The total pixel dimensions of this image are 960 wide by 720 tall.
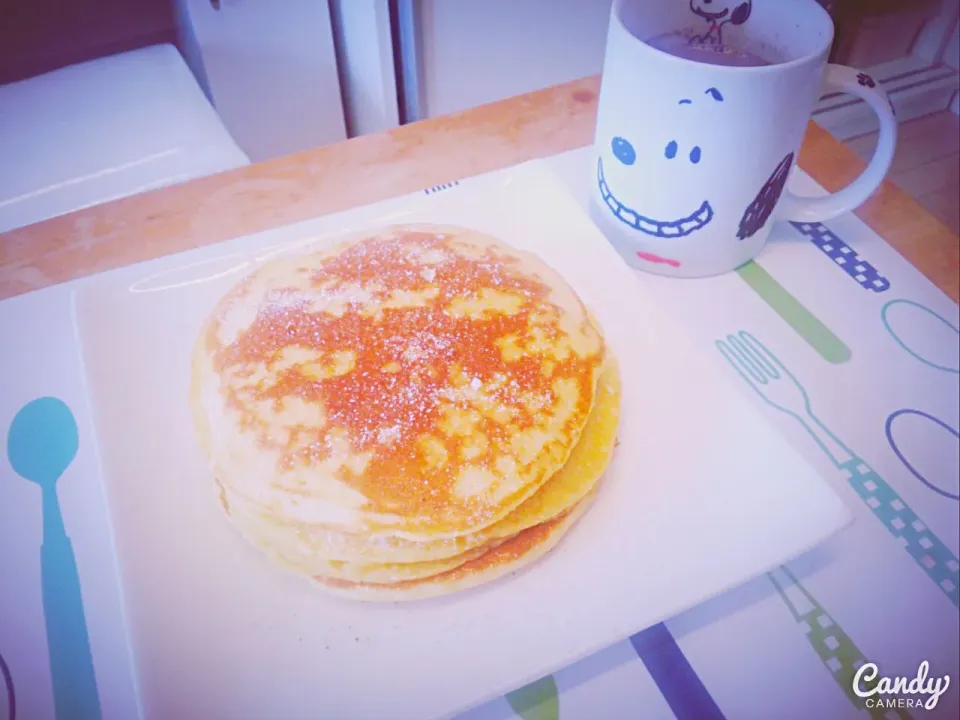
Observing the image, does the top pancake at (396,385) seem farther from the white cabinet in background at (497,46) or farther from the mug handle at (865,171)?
the white cabinet in background at (497,46)

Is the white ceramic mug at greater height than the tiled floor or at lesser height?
greater

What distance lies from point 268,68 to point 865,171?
1.14 m

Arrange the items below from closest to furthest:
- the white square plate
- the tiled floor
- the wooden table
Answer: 1. the white square plate
2. the wooden table
3. the tiled floor

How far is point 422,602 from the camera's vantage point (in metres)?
0.54

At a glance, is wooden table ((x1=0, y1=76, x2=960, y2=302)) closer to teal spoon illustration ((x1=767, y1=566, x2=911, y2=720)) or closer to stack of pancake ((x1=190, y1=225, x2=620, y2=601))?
stack of pancake ((x1=190, y1=225, x2=620, y2=601))

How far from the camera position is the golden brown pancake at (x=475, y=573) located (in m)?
0.53

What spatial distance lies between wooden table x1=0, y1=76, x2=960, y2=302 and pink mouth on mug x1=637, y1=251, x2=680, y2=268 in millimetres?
276

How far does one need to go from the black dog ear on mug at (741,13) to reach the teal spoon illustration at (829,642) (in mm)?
569

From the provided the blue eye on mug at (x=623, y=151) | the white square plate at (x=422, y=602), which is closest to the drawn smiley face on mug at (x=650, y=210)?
the blue eye on mug at (x=623, y=151)

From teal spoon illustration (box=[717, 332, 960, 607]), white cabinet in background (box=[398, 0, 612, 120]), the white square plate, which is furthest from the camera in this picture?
white cabinet in background (box=[398, 0, 612, 120])

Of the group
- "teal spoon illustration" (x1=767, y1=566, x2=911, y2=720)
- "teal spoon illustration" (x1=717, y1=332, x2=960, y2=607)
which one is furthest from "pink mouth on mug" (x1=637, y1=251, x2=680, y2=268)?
"teal spoon illustration" (x1=767, y1=566, x2=911, y2=720)

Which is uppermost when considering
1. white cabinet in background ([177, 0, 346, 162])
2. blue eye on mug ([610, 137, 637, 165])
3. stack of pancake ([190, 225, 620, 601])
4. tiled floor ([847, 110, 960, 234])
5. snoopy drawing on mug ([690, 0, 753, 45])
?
snoopy drawing on mug ([690, 0, 753, 45])

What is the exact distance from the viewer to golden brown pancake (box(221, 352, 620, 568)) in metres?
0.53

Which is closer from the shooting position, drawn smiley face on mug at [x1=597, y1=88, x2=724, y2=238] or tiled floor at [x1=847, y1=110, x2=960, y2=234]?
drawn smiley face on mug at [x1=597, y1=88, x2=724, y2=238]
